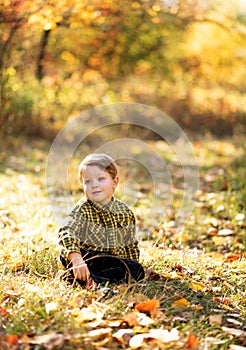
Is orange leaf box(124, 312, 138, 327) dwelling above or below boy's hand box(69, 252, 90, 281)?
below

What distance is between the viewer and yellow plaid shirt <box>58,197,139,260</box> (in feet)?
10.9

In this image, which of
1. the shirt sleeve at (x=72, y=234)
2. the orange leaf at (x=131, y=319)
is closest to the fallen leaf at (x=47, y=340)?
the orange leaf at (x=131, y=319)

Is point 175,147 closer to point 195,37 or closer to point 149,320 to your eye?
point 195,37

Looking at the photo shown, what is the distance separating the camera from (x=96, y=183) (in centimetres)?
337

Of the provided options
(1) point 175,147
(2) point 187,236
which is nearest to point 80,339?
(2) point 187,236

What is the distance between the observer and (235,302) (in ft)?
10.8

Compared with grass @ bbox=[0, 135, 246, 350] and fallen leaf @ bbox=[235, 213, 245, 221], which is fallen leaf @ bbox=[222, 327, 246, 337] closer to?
grass @ bbox=[0, 135, 246, 350]

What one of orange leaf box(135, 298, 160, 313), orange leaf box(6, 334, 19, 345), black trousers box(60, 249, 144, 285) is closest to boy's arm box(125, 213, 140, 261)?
black trousers box(60, 249, 144, 285)

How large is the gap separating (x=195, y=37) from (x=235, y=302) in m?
11.9

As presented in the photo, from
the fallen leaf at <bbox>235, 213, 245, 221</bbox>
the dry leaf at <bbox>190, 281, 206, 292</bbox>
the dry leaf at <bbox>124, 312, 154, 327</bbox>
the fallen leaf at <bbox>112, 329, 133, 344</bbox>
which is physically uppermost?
the fallen leaf at <bbox>235, 213, 245, 221</bbox>

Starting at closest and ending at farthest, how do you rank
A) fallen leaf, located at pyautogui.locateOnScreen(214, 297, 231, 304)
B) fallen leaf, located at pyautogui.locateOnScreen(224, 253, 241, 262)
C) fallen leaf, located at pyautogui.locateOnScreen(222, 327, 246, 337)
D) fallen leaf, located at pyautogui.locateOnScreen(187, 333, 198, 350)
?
fallen leaf, located at pyautogui.locateOnScreen(187, 333, 198, 350), fallen leaf, located at pyautogui.locateOnScreen(222, 327, 246, 337), fallen leaf, located at pyautogui.locateOnScreen(214, 297, 231, 304), fallen leaf, located at pyautogui.locateOnScreen(224, 253, 241, 262)

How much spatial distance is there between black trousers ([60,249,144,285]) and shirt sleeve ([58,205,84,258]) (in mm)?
100

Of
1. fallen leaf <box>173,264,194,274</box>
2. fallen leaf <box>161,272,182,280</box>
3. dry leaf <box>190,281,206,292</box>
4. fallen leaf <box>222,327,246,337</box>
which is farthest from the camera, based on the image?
fallen leaf <box>173,264,194,274</box>

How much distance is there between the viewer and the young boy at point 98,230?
334cm
